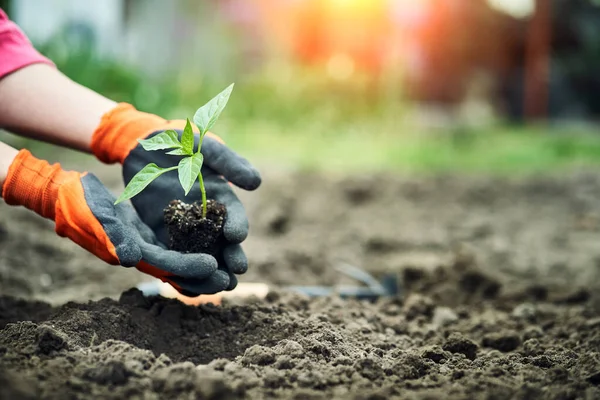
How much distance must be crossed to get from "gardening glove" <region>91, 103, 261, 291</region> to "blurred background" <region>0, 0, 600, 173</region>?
3572 mm

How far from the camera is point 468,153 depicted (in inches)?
266

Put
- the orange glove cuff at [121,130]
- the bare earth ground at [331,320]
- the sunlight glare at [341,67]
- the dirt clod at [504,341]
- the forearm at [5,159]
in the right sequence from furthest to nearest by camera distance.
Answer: the sunlight glare at [341,67] → the orange glove cuff at [121,130] → the dirt clod at [504,341] → the forearm at [5,159] → the bare earth ground at [331,320]

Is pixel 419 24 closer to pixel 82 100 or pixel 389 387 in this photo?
pixel 82 100

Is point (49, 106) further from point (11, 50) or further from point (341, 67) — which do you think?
point (341, 67)

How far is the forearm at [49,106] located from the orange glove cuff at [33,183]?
1.03 ft

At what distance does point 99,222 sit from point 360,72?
7953 millimetres

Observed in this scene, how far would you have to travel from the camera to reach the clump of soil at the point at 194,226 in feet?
6.26

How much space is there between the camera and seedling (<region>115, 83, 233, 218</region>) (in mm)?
1755

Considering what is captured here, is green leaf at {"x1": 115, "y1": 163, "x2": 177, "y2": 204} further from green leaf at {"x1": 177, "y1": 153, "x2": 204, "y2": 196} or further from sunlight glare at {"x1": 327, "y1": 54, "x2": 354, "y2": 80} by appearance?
sunlight glare at {"x1": 327, "y1": 54, "x2": 354, "y2": 80}

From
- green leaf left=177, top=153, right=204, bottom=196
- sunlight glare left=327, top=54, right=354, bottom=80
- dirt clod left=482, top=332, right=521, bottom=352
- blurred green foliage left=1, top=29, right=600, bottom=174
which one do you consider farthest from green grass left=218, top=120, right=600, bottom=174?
green leaf left=177, top=153, right=204, bottom=196

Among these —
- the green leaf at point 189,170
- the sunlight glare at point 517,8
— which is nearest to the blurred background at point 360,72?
the sunlight glare at point 517,8

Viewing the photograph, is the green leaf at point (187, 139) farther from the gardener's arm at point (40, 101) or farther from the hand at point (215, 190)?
the gardener's arm at point (40, 101)

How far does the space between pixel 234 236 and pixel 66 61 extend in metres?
4.27

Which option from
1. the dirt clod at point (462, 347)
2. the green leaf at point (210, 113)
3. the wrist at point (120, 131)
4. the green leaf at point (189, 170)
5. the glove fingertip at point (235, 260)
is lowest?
the dirt clod at point (462, 347)
